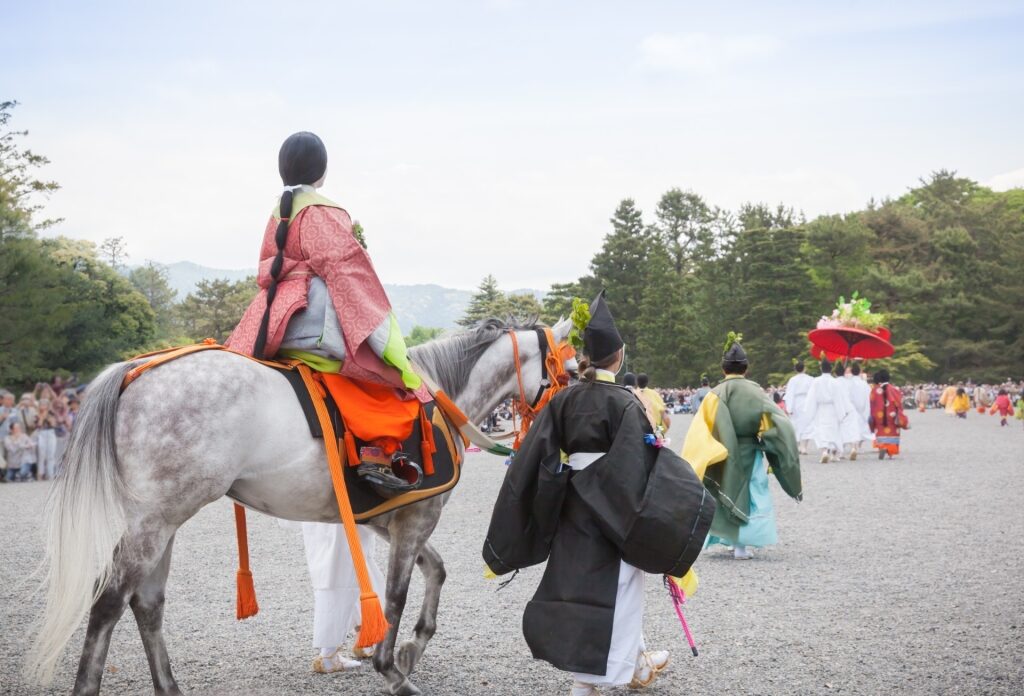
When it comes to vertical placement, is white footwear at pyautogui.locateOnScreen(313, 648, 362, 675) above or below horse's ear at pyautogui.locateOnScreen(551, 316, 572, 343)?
below

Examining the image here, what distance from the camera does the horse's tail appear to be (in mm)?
3562

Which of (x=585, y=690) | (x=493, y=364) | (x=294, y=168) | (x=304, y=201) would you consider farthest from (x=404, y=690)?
(x=294, y=168)

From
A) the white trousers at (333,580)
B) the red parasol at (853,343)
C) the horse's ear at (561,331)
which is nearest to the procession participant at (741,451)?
the horse's ear at (561,331)

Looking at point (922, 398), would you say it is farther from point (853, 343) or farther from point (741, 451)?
point (741, 451)

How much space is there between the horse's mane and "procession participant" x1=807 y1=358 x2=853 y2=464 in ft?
46.7

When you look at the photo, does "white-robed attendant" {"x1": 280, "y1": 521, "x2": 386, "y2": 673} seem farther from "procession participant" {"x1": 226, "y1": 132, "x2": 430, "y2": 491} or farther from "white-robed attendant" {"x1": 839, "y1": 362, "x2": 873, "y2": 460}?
"white-robed attendant" {"x1": 839, "y1": 362, "x2": 873, "y2": 460}

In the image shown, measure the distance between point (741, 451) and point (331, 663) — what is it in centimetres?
440

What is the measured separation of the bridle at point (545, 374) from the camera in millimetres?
4988

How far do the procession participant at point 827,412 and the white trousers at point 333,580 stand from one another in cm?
1463

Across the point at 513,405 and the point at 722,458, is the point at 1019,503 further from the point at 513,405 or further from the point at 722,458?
the point at 513,405

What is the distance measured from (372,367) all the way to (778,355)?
47970 mm

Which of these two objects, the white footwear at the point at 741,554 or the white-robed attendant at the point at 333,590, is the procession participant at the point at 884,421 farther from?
the white-robed attendant at the point at 333,590

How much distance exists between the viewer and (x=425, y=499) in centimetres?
442

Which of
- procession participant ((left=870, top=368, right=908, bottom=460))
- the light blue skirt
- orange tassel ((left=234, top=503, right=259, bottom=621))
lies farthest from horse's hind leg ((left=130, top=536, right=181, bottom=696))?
procession participant ((left=870, top=368, right=908, bottom=460))
